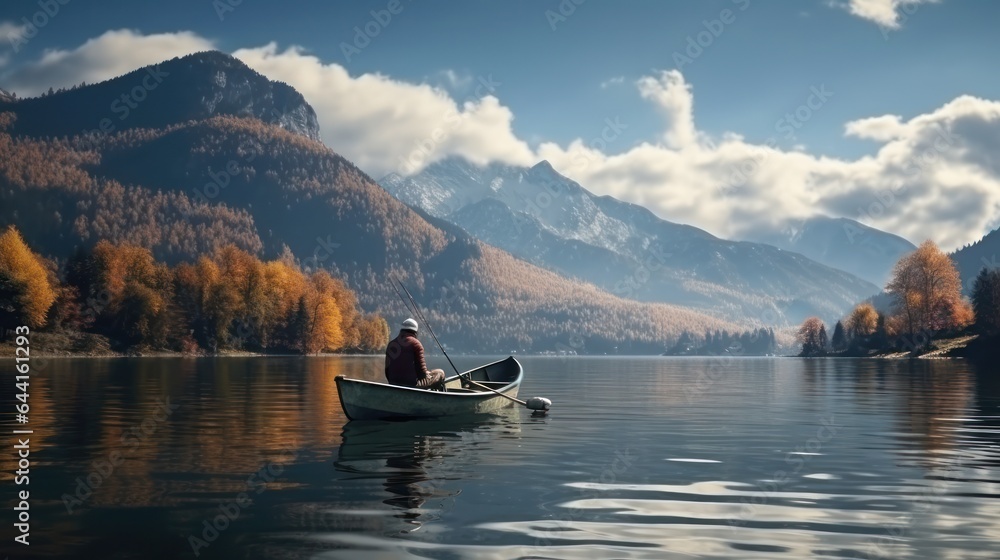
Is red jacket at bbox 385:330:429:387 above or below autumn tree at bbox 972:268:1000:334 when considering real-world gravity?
below

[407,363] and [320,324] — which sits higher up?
[320,324]

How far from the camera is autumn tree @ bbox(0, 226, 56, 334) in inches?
4518

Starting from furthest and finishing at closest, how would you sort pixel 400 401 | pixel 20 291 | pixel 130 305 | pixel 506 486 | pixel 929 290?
pixel 929 290
pixel 130 305
pixel 20 291
pixel 400 401
pixel 506 486

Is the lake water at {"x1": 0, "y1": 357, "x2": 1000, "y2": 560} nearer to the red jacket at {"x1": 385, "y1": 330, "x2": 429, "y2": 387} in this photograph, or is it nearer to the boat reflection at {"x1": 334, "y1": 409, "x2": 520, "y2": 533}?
the boat reflection at {"x1": 334, "y1": 409, "x2": 520, "y2": 533}

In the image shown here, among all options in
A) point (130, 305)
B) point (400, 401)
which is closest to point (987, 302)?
point (400, 401)

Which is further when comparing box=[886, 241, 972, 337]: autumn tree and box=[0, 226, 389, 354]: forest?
box=[886, 241, 972, 337]: autumn tree

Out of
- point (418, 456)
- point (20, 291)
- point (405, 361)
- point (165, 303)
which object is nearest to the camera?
point (418, 456)

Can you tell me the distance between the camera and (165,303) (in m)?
142

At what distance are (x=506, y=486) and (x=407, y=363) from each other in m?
14.5

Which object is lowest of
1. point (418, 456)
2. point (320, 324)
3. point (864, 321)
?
point (418, 456)

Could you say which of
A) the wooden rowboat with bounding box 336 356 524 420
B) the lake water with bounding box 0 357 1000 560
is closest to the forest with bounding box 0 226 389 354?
the lake water with bounding box 0 357 1000 560

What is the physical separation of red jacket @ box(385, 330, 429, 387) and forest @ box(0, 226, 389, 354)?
343ft

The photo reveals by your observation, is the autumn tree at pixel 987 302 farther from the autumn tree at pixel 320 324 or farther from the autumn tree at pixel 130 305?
the autumn tree at pixel 130 305

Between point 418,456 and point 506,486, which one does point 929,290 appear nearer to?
point 418,456
